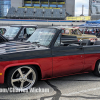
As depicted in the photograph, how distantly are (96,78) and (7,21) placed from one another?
3572cm

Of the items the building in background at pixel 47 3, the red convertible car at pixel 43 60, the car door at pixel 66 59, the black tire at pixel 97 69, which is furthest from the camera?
the building in background at pixel 47 3

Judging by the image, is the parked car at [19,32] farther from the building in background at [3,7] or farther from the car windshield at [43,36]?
the building in background at [3,7]

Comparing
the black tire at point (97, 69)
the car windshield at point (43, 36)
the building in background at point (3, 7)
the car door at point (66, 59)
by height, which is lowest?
the black tire at point (97, 69)

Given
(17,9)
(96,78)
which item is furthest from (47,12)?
(96,78)

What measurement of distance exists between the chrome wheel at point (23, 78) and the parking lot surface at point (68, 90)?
19 centimetres

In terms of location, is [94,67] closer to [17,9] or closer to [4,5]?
[17,9]

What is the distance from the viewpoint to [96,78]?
4.74 m

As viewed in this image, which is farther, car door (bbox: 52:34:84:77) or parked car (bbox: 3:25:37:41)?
parked car (bbox: 3:25:37:41)

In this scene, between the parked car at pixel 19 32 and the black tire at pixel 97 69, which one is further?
the parked car at pixel 19 32

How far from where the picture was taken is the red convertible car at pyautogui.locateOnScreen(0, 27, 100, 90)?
135 inches

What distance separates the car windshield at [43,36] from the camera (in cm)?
415

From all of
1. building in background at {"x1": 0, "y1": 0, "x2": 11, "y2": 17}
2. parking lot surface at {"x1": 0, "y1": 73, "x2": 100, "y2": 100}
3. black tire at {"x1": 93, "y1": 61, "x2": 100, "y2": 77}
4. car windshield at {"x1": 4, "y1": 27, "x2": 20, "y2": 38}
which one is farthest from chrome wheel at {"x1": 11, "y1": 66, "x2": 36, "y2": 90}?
building in background at {"x1": 0, "y1": 0, "x2": 11, "y2": 17}

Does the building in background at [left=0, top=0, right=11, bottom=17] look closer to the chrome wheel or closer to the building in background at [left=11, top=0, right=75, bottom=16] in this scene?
the building in background at [left=11, top=0, right=75, bottom=16]

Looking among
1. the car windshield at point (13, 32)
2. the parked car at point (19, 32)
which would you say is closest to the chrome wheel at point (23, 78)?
the parked car at point (19, 32)
